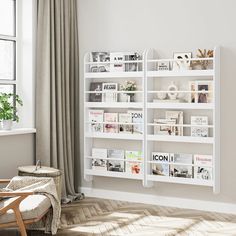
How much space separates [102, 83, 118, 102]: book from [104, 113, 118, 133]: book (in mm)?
175

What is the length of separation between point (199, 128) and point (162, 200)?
0.97 meters

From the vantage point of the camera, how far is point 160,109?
5.20 meters

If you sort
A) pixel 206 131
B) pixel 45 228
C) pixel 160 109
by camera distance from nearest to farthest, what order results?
pixel 45 228, pixel 206 131, pixel 160 109

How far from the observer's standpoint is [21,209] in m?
3.72

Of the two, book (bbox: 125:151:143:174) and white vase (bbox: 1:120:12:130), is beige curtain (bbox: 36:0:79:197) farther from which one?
book (bbox: 125:151:143:174)

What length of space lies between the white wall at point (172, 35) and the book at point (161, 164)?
0.24 meters

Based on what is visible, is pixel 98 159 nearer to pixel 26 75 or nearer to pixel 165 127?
pixel 165 127

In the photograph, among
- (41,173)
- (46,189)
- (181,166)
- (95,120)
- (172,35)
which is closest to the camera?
(46,189)

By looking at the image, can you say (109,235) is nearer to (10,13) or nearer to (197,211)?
(197,211)

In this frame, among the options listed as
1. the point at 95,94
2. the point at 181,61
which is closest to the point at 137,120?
the point at 95,94

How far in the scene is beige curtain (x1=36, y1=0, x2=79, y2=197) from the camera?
5.21 meters

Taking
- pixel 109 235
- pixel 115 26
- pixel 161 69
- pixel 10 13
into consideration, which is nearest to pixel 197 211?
pixel 109 235

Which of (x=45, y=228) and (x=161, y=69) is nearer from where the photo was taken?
(x=45, y=228)

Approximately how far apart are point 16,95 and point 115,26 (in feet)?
4.66
